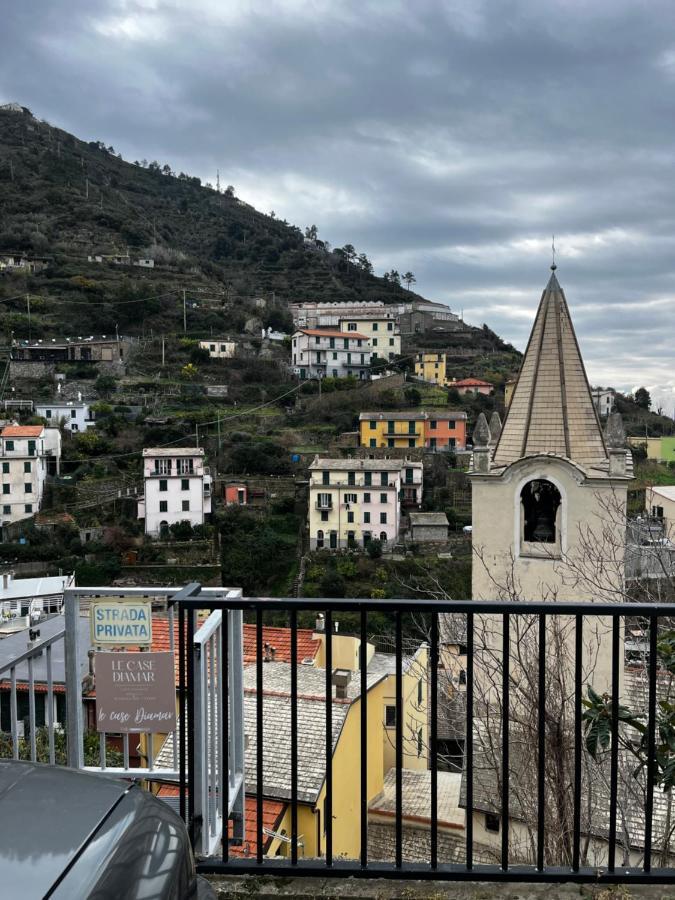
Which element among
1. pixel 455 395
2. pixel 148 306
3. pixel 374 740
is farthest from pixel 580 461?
pixel 148 306

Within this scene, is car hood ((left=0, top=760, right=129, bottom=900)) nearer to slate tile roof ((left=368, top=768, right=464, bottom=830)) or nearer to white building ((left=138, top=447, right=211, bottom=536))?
slate tile roof ((left=368, top=768, right=464, bottom=830))

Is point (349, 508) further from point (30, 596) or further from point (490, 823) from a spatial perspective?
point (490, 823)

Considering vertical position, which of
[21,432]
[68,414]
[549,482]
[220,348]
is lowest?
[549,482]

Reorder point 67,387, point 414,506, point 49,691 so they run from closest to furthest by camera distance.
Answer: point 49,691, point 414,506, point 67,387

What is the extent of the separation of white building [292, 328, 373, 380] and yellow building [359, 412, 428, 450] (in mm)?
16036

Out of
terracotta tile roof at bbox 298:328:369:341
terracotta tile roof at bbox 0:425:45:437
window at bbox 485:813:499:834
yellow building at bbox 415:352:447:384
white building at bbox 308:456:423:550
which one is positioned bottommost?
window at bbox 485:813:499:834

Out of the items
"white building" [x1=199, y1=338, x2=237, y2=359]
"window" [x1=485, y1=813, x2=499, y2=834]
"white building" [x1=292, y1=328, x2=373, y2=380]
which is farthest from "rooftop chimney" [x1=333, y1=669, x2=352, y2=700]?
"white building" [x1=199, y1=338, x2=237, y2=359]

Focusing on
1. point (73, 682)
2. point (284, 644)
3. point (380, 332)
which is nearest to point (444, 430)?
point (380, 332)

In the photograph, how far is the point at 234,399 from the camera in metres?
55.3

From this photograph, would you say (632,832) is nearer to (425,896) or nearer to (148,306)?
(425,896)

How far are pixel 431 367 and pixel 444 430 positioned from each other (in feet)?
65.8

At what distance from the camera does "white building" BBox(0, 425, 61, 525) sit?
3778 centimetres

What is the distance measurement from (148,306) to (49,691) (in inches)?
2743

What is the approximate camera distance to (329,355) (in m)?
63.5
